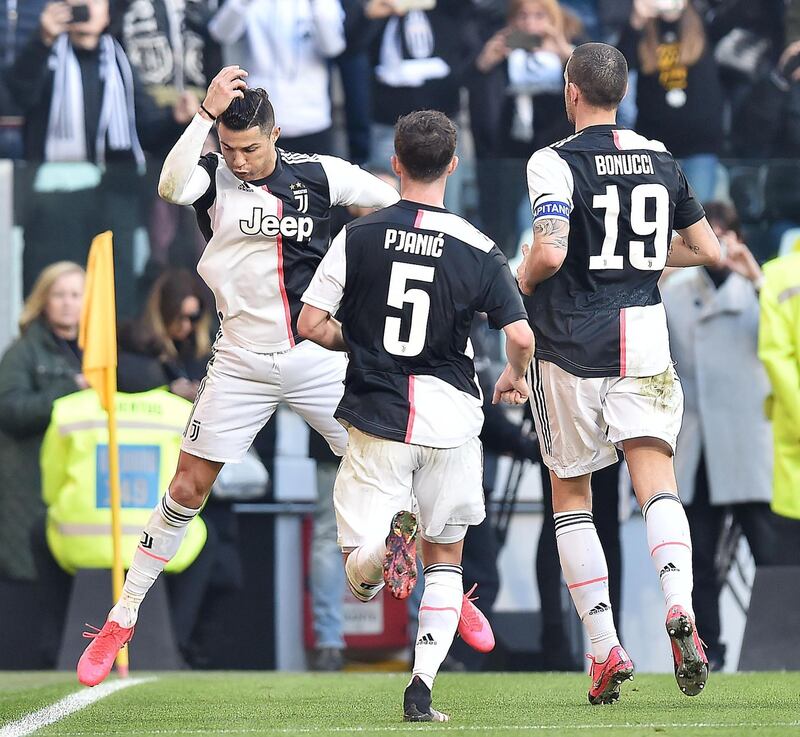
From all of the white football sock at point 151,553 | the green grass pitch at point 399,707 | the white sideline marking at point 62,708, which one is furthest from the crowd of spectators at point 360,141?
the white football sock at point 151,553

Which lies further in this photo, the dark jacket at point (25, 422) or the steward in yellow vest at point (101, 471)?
the dark jacket at point (25, 422)

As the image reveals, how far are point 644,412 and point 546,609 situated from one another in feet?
13.6

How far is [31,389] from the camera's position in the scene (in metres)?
9.43

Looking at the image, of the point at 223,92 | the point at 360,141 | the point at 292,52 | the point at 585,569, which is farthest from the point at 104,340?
the point at 585,569

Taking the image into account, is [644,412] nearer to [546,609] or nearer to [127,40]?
[546,609]

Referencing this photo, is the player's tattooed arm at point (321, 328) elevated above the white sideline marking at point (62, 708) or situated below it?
above

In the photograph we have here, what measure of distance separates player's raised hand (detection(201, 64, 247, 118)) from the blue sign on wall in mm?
3919

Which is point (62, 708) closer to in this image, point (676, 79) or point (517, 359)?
point (517, 359)

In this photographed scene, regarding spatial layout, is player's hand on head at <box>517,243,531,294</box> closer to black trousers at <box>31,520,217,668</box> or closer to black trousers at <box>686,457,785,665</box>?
black trousers at <box>686,457,785,665</box>

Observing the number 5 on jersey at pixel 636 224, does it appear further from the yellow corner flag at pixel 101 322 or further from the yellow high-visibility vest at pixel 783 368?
the yellow corner flag at pixel 101 322

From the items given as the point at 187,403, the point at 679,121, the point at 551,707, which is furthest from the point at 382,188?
the point at 679,121

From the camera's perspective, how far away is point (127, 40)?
9.89 metres

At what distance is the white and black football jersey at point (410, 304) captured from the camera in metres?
5.08

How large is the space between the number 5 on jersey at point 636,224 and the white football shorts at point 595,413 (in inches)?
15.4
